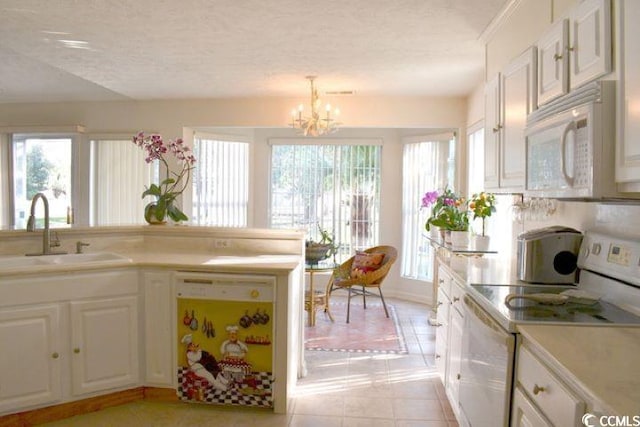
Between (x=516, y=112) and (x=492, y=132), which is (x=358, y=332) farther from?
(x=516, y=112)

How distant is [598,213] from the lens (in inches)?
76.7

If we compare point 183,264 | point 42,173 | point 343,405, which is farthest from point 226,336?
point 42,173

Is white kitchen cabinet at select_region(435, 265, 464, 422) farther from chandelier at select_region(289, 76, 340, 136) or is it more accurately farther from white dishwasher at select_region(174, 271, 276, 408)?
chandelier at select_region(289, 76, 340, 136)

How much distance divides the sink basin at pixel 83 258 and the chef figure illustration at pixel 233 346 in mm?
807

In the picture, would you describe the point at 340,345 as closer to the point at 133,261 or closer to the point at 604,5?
the point at 133,261

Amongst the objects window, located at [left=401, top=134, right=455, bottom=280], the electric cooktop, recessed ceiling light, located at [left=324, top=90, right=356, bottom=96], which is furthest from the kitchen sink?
window, located at [left=401, top=134, right=455, bottom=280]

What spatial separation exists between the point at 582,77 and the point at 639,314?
35.4 inches

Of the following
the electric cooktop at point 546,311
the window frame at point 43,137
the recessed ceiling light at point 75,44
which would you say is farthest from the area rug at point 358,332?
the window frame at point 43,137

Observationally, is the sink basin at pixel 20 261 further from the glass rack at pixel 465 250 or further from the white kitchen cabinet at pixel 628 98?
the white kitchen cabinet at pixel 628 98

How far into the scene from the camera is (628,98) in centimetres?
134

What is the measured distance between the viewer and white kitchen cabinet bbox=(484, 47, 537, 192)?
85.0 inches

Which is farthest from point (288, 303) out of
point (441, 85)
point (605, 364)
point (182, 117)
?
point (182, 117)

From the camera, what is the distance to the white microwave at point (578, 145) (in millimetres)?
1428

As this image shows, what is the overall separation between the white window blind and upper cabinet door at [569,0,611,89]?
458 cm
